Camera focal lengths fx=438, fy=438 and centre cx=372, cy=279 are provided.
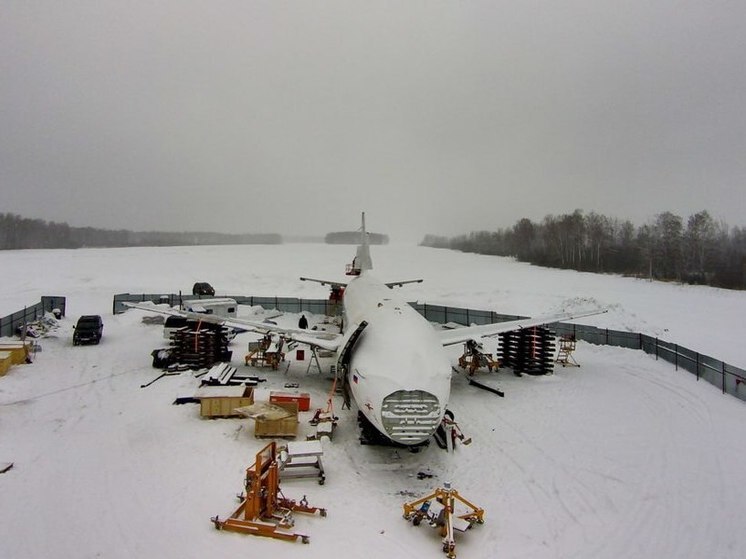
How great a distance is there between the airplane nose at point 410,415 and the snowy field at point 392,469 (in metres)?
1.81

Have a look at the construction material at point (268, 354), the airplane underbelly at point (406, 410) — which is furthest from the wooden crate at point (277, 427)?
the construction material at point (268, 354)

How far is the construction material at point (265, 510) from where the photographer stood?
11.3 meters

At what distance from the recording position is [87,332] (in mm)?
32406

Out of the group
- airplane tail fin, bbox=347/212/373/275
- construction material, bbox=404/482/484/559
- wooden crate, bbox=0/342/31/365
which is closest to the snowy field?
construction material, bbox=404/482/484/559

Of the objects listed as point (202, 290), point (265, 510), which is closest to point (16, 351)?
point (265, 510)

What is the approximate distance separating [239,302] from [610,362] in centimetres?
3787

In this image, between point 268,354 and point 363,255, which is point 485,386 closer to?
point 268,354

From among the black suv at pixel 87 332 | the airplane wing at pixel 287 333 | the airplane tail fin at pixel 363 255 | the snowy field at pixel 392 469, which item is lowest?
the snowy field at pixel 392 469

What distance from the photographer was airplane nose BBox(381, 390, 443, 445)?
14.3 m

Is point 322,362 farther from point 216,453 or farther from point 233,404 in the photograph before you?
point 216,453

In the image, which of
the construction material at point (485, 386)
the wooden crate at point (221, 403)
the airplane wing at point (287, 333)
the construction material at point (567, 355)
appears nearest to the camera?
the wooden crate at point (221, 403)

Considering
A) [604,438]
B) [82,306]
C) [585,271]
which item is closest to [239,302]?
[82,306]

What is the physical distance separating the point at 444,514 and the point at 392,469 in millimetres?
4205

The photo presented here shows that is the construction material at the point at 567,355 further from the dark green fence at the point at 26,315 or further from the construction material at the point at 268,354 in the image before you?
the dark green fence at the point at 26,315
